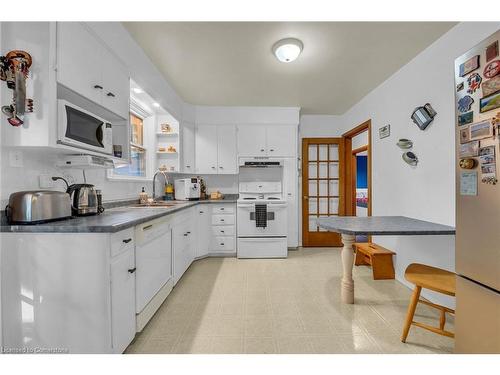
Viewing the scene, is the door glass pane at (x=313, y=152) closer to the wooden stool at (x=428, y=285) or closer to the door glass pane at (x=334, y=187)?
the door glass pane at (x=334, y=187)

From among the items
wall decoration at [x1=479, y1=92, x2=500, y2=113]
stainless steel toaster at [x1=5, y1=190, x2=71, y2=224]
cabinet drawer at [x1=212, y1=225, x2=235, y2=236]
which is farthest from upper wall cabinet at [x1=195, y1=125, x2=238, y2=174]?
wall decoration at [x1=479, y1=92, x2=500, y2=113]

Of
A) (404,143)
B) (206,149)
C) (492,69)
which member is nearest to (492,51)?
(492,69)

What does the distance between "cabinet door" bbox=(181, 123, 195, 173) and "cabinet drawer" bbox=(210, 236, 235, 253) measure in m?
1.22

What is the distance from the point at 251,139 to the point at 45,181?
283cm

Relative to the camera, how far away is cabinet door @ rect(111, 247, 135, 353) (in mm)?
1329

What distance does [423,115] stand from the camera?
2.21 meters

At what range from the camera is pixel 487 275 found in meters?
1.11

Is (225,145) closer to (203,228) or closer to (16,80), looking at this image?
(203,228)

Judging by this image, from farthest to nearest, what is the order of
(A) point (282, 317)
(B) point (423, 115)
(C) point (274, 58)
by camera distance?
(C) point (274, 58) < (B) point (423, 115) < (A) point (282, 317)

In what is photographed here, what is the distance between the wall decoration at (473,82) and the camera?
113cm

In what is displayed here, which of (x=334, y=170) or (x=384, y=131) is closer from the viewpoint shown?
(x=384, y=131)

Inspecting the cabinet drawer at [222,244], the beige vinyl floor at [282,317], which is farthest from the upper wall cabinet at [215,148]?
the beige vinyl floor at [282,317]

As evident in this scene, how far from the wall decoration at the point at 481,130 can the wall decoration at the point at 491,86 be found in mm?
133

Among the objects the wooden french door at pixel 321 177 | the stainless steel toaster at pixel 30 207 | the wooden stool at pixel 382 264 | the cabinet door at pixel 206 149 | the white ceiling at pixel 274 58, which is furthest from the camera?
the wooden french door at pixel 321 177
